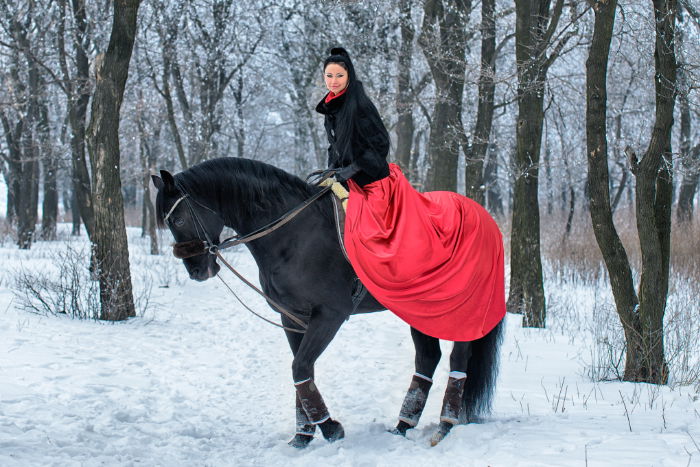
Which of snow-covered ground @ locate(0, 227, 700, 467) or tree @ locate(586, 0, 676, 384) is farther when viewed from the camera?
tree @ locate(586, 0, 676, 384)

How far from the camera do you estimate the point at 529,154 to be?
8656 mm

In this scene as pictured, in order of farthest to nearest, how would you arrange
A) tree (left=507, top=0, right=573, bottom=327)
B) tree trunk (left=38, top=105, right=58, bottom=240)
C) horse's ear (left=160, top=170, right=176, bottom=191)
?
tree trunk (left=38, top=105, right=58, bottom=240) → tree (left=507, top=0, right=573, bottom=327) → horse's ear (left=160, top=170, right=176, bottom=191)

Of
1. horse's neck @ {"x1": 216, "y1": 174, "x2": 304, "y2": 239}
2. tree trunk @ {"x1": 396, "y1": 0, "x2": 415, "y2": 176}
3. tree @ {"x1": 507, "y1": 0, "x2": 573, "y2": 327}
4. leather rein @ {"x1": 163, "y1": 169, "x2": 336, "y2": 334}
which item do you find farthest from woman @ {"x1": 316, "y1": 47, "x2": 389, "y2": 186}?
tree trunk @ {"x1": 396, "y1": 0, "x2": 415, "y2": 176}

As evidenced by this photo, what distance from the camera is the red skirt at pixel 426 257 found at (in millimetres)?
4188

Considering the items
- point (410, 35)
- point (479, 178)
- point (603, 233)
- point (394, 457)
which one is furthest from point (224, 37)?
point (394, 457)

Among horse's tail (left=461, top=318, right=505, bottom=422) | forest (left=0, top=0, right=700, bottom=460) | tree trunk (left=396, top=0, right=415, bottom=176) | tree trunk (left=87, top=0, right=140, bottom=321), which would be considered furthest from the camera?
tree trunk (left=396, top=0, right=415, bottom=176)

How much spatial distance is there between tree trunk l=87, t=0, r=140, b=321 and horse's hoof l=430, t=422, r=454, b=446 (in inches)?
Answer: 205

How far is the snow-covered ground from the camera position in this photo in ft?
12.7

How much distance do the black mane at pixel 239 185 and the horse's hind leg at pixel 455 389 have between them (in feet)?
5.22

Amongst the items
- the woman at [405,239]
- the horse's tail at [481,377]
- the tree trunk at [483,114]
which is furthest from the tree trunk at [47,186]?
the horse's tail at [481,377]

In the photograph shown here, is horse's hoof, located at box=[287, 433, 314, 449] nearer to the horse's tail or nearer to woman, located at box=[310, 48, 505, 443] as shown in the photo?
woman, located at box=[310, 48, 505, 443]

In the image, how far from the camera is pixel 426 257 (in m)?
4.25

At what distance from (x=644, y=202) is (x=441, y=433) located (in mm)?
2698

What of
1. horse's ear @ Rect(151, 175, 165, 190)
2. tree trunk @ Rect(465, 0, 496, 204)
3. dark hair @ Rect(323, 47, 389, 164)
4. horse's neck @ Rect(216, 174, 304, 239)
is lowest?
horse's neck @ Rect(216, 174, 304, 239)
